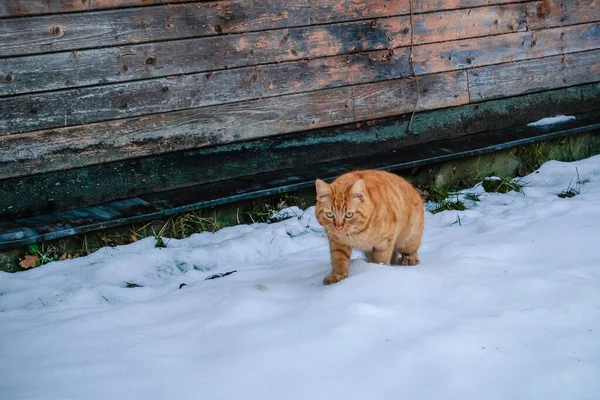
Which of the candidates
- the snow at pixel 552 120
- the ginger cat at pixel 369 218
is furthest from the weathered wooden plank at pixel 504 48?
the ginger cat at pixel 369 218

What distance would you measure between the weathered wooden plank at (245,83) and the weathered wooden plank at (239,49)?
0.07 metres

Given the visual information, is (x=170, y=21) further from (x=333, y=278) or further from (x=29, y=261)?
(x=333, y=278)

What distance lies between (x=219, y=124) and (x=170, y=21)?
84 cm

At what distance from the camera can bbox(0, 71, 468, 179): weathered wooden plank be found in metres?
5.10

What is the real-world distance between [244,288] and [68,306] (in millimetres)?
1068

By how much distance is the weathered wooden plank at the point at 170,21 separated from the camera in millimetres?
4902

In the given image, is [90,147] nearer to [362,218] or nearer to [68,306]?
[68,306]

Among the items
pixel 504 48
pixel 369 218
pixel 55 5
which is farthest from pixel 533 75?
pixel 55 5

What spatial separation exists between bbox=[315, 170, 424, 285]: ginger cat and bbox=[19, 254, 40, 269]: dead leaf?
7.16ft

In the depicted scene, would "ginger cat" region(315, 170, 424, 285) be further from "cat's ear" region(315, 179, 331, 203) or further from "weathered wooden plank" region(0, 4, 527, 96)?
"weathered wooden plank" region(0, 4, 527, 96)

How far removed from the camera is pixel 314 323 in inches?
135

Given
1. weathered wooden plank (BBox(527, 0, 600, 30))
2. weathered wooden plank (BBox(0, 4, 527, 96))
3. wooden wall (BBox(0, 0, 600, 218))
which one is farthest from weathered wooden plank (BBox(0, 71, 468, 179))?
weathered wooden plank (BBox(527, 0, 600, 30))

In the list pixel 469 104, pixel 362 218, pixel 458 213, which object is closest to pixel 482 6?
pixel 469 104

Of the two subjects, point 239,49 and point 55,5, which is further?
point 239,49
